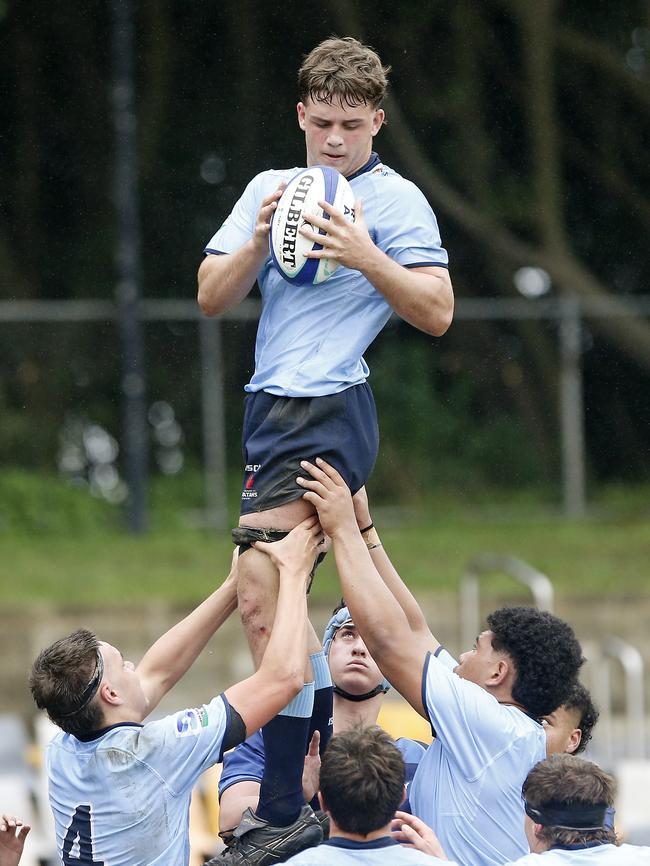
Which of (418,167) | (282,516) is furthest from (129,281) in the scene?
(282,516)

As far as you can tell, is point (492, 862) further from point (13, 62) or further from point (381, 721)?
point (13, 62)

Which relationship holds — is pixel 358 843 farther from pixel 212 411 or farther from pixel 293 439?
pixel 212 411

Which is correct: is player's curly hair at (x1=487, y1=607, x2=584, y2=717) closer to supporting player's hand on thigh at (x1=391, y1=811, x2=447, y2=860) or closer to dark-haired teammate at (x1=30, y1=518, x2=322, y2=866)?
supporting player's hand on thigh at (x1=391, y1=811, x2=447, y2=860)

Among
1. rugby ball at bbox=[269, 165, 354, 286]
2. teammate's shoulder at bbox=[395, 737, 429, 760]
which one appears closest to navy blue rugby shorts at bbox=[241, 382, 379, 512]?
rugby ball at bbox=[269, 165, 354, 286]

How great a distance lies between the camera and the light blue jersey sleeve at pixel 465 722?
4.80m

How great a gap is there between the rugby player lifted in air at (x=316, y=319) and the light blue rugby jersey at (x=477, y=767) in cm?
46

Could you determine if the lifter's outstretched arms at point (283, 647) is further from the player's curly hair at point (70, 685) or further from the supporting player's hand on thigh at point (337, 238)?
the supporting player's hand on thigh at point (337, 238)

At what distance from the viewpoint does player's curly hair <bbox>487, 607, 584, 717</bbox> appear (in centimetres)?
500

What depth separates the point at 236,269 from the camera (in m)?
4.69

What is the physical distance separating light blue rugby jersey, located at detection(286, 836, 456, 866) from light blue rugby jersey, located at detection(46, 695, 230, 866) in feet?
1.83

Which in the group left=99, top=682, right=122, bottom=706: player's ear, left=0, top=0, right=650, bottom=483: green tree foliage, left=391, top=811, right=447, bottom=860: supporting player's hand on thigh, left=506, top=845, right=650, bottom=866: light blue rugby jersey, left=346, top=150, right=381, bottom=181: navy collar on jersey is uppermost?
left=0, top=0, right=650, bottom=483: green tree foliage

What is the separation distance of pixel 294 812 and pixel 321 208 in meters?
1.93

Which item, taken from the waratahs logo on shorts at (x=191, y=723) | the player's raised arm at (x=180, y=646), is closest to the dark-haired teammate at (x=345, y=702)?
the player's raised arm at (x=180, y=646)

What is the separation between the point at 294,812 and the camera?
4809 mm
